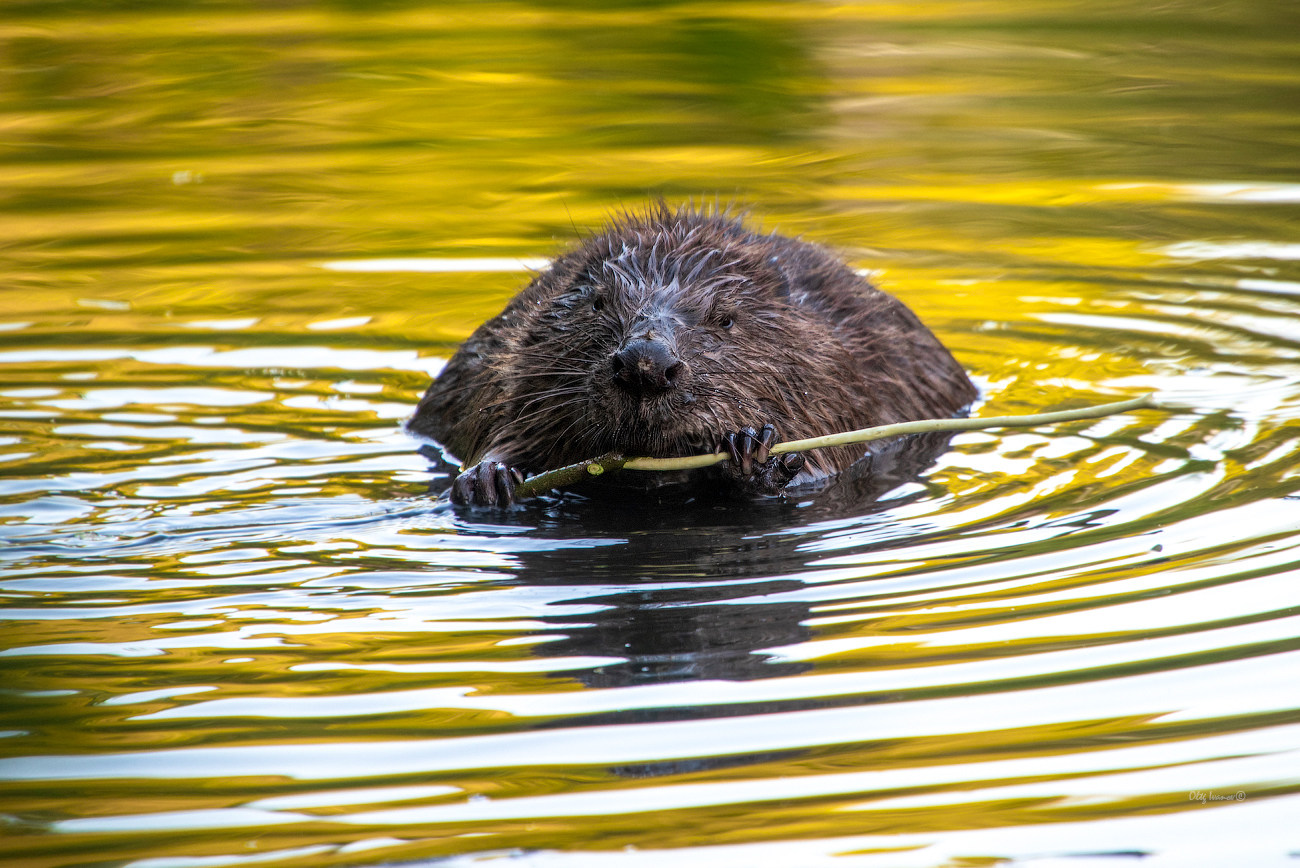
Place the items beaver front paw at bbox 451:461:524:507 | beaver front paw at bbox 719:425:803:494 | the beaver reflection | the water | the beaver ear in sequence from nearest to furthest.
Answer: the water
the beaver reflection
beaver front paw at bbox 719:425:803:494
beaver front paw at bbox 451:461:524:507
the beaver ear

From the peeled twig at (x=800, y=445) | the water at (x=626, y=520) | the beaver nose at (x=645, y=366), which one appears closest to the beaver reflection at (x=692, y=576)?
the water at (x=626, y=520)

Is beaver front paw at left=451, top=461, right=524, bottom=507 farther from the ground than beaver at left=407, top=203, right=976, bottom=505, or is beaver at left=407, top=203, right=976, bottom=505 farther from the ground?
beaver at left=407, top=203, right=976, bottom=505

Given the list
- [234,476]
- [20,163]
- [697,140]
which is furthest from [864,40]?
[234,476]

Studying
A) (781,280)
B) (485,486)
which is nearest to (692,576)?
(485,486)

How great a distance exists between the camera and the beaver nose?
5.43 meters

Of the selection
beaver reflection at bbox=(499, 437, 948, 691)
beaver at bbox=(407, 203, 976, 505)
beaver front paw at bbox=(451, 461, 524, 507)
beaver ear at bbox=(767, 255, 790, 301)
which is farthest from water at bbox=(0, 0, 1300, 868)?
beaver ear at bbox=(767, 255, 790, 301)

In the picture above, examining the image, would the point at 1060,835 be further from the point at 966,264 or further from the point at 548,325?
the point at 966,264

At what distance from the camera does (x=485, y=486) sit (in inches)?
239

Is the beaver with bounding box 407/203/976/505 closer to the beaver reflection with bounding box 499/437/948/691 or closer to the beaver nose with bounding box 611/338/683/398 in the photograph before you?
the beaver nose with bounding box 611/338/683/398

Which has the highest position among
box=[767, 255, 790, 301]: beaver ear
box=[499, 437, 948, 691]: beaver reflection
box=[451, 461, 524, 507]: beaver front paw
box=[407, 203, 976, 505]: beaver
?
box=[767, 255, 790, 301]: beaver ear

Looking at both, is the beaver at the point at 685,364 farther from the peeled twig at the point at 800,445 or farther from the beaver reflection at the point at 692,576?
the beaver reflection at the point at 692,576

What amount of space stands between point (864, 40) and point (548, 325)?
9155 millimetres

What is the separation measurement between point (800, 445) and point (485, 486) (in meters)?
1.21

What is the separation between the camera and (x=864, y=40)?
14695 mm
